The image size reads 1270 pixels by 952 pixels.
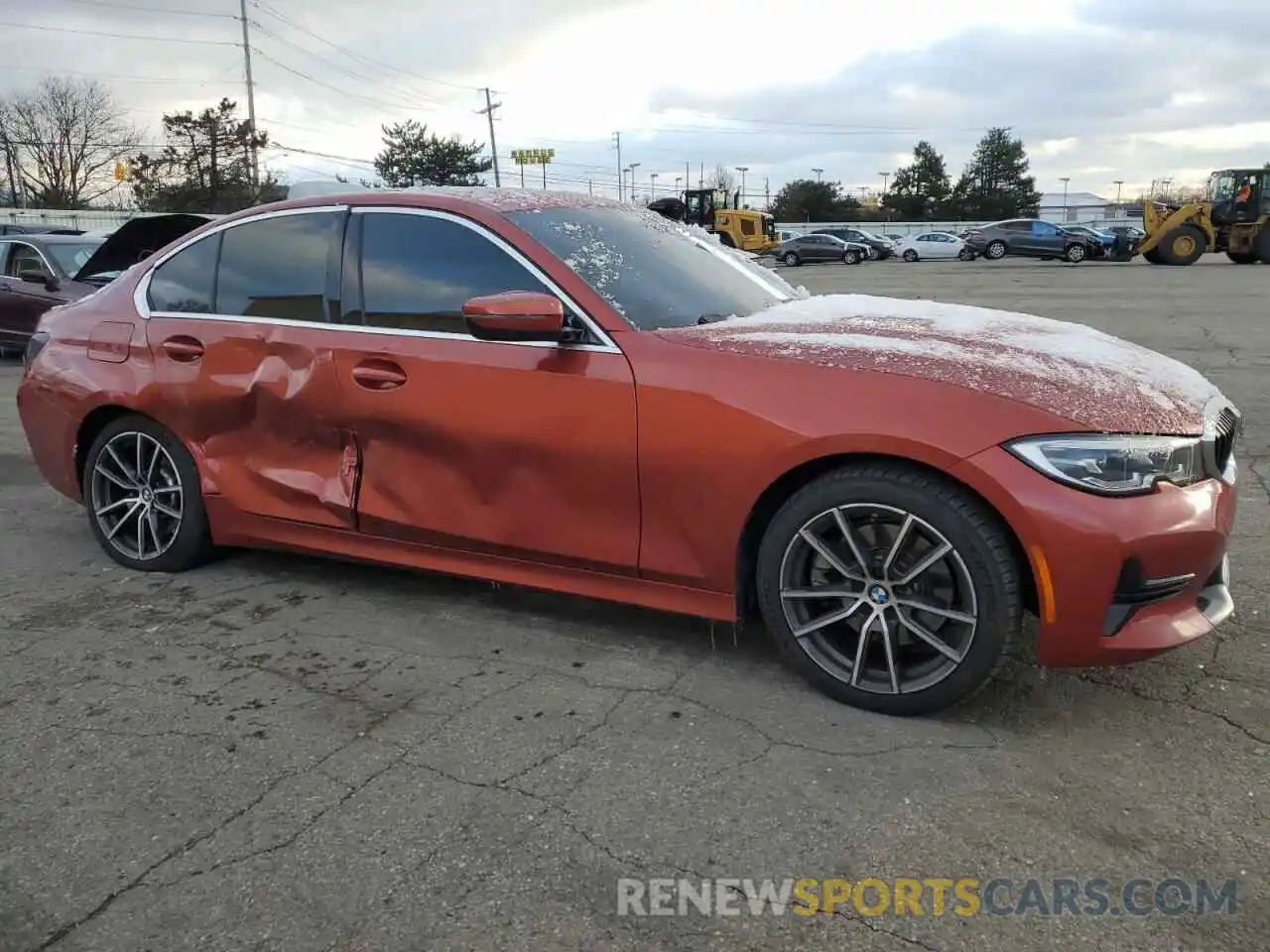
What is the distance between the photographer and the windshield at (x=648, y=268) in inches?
138

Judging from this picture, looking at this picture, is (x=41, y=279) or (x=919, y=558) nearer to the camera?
(x=919, y=558)

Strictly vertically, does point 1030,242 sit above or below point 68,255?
above

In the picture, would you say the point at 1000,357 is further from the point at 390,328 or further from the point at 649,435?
the point at 390,328

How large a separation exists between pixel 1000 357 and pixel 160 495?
11.4 ft

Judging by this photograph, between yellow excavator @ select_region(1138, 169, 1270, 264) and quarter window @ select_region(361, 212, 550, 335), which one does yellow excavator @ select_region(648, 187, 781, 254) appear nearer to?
yellow excavator @ select_region(1138, 169, 1270, 264)

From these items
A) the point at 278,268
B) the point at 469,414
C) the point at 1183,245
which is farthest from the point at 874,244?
the point at 469,414

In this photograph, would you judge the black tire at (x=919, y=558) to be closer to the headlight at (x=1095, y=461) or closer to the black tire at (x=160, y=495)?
the headlight at (x=1095, y=461)

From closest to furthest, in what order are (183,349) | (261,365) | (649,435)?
(649,435) → (261,365) → (183,349)

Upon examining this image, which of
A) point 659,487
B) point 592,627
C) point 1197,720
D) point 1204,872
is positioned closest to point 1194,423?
point 1197,720

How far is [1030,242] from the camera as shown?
3997 centimetres

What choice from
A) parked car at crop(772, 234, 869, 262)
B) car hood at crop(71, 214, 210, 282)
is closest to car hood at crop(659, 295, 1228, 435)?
car hood at crop(71, 214, 210, 282)

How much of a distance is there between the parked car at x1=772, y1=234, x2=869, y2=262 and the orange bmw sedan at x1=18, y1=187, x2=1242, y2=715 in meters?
40.5

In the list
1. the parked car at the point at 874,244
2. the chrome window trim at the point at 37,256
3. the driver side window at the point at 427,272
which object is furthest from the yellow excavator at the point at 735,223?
the driver side window at the point at 427,272

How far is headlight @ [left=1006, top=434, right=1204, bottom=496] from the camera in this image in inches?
107
